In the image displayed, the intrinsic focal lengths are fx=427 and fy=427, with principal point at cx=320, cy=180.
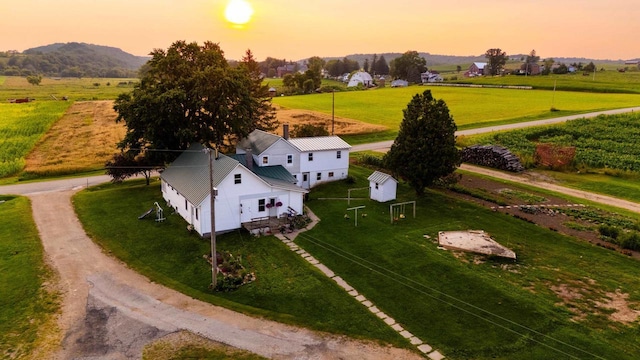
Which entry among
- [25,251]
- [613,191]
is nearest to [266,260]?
[25,251]

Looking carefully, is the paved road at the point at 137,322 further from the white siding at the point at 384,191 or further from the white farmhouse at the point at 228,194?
the white siding at the point at 384,191

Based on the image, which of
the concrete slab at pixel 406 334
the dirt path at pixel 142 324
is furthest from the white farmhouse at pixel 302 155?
the concrete slab at pixel 406 334

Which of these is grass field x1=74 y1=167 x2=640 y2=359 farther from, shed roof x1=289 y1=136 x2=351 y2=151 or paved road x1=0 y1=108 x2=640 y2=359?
shed roof x1=289 y1=136 x2=351 y2=151

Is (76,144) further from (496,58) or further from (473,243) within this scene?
(496,58)

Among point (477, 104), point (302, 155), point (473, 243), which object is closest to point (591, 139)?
point (477, 104)

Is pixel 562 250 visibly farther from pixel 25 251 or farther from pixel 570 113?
pixel 570 113

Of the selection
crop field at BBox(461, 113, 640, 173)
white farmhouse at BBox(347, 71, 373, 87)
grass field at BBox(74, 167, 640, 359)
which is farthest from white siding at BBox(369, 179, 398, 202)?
white farmhouse at BBox(347, 71, 373, 87)
